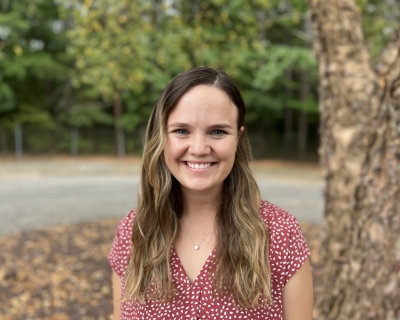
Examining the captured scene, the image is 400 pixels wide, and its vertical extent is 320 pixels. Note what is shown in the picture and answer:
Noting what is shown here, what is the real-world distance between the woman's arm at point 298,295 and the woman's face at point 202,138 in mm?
423

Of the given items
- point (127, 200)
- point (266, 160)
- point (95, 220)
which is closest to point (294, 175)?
point (266, 160)

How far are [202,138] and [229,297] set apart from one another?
1.80 feet

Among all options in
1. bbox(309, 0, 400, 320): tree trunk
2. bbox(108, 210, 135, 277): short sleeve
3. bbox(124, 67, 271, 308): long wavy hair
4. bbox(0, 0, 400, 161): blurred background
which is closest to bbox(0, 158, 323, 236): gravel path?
bbox(0, 0, 400, 161): blurred background

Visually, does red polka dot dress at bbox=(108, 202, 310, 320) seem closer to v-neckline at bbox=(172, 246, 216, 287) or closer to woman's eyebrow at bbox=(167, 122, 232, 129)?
v-neckline at bbox=(172, 246, 216, 287)

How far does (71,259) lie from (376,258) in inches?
177

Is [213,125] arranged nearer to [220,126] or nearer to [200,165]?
[220,126]

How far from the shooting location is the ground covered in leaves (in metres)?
4.49

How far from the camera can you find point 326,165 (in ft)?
10.7

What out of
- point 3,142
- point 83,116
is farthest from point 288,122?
point 3,142

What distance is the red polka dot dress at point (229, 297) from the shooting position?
4.85ft

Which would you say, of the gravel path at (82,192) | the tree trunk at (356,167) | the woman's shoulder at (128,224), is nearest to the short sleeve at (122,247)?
the woman's shoulder at (128,224)

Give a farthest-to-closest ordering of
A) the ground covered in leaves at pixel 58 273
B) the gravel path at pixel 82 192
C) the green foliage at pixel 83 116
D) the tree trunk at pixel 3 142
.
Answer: the green foliage at pixel 83 116 < the tree trunk at pixel 3 142 < the gravel path at pixel 82 192 < the ground covered in leaves at pixel 58 273

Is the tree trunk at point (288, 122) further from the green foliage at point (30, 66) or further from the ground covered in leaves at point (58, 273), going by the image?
the ground covered in leaves at point (58, 273)

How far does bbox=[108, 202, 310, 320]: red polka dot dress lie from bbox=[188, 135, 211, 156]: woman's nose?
1.10 ft
